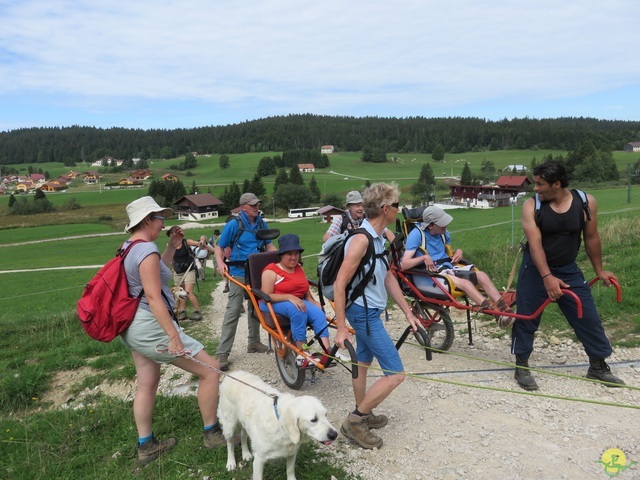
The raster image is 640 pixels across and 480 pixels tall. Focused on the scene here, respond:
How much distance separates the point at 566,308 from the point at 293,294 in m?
3.21

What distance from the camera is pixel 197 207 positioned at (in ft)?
271

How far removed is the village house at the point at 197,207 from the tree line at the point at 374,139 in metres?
70.0

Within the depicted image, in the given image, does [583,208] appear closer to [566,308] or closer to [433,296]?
[566,308]

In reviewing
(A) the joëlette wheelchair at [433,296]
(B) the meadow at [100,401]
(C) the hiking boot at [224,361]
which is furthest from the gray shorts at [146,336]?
(A) the joëlette wheelchair at [433,296]

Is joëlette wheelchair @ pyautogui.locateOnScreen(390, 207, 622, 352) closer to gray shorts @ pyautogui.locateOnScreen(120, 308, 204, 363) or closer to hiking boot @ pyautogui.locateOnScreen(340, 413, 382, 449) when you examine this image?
hiking boot @ pyautogui.locateOnScreen(340, 413, 382, 449)

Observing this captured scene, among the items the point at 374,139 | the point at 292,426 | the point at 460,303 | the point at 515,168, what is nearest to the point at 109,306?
the point at 292,426

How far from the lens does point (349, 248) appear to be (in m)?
4.06

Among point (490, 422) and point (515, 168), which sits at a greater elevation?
point (515, 168)

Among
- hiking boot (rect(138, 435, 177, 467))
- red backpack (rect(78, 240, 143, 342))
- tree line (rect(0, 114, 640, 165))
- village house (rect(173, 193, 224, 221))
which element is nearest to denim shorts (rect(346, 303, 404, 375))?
red backpack (rect(78, 240, 143, 342))

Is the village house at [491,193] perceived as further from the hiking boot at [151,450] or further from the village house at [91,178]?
the village house at [91,178]

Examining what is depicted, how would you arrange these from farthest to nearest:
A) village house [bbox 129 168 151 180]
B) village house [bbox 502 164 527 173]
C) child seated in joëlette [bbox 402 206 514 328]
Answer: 1. village house [bbox 129 168 151 180]
2. village house [bbox 502 164 527 173]
3. child seated in joëlette [bbox 402 206 514 328]

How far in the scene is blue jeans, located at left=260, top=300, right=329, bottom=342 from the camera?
5.53 metres

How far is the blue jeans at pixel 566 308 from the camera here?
213 inches

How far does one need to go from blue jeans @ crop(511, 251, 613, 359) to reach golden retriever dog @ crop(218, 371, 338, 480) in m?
3.17
